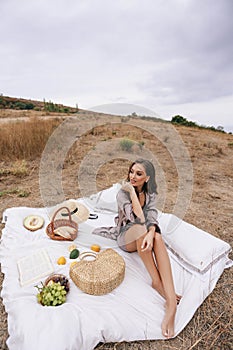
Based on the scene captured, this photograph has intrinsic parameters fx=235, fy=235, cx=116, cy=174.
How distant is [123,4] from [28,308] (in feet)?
11.3

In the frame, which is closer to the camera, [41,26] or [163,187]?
[41,26]

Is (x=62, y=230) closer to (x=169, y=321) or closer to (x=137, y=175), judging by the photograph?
(x=137, y=175)

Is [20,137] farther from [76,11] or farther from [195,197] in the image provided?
[195,197]

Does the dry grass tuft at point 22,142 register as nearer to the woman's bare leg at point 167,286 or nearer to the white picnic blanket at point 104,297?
the white picnic blanket at point 104,297

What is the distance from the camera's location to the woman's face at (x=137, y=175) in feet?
5.76

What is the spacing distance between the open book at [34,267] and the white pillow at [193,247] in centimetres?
101

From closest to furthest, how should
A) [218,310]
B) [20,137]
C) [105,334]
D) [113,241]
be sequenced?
[105,334], [218,310], [113,241], [20,137]

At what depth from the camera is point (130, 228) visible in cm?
176

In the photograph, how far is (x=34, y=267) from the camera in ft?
5.62

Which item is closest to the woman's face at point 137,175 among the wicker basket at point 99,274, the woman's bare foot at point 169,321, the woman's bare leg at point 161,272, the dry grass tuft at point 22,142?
the woman's bare leg at point 161,272

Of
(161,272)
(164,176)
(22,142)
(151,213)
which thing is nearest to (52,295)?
(161,272)

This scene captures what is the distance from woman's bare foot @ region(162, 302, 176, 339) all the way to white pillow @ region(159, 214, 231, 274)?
0.46 m

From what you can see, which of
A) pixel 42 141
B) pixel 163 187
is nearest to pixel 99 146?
pixel 42 141

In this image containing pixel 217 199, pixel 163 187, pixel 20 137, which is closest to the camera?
pixel 217 199
